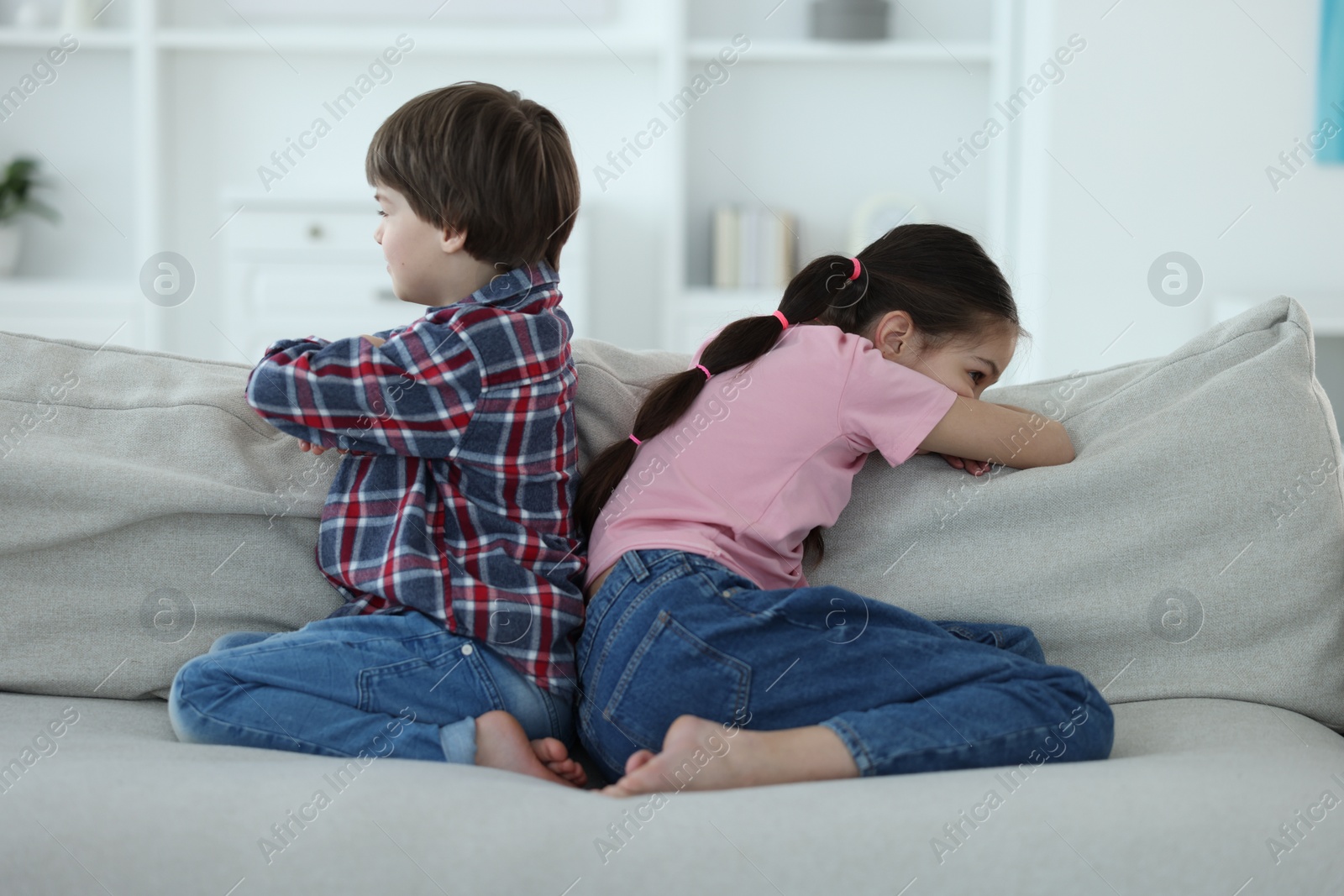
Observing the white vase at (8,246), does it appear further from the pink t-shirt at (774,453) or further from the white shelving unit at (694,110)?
the pink t-shirt at (774,453)

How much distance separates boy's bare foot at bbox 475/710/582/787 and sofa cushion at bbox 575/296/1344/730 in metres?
0.38

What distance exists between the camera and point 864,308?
127 cm

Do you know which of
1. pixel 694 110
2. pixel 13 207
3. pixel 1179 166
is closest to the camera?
pixel 1179 166

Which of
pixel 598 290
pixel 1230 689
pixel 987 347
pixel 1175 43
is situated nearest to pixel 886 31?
pixel 1175 43

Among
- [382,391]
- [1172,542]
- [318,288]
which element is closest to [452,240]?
[382,391]

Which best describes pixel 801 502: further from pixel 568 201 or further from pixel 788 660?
pixel 568 201

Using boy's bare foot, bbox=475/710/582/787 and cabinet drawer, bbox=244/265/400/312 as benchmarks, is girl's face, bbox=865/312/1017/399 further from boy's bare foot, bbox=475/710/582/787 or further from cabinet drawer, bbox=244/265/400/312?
cabinet drawer, bbox=244/265/400/312

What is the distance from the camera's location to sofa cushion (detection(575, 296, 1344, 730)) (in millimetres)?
1132

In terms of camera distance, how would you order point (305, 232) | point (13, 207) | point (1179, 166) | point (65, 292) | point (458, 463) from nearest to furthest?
point (458, 463), point (1179, 166), point (305, 232), point (65, 292), point (13, 207)

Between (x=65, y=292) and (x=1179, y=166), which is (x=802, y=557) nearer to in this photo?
(x=1179, y=166)

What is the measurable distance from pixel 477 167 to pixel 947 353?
1.75 feet

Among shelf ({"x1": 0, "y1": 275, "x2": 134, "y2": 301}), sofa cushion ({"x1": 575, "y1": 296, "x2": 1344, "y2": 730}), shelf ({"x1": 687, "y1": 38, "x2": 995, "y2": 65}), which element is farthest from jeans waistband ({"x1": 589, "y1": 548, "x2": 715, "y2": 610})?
shelf ({"x1": 0, "y1": 275, "x2": 134, "y2": 301})

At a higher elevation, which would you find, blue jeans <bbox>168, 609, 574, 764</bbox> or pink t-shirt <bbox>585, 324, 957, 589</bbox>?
pink t-shirt <bbox>585, 324, 957, 589</bbox>

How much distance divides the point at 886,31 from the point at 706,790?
3.33 metres
